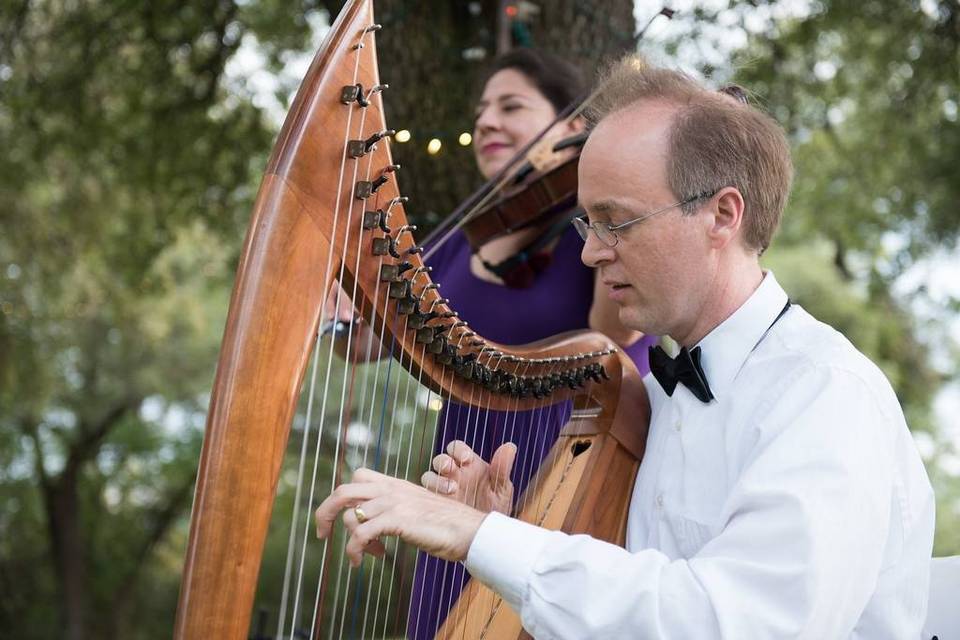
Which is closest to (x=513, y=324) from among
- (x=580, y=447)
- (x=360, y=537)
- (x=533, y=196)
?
(x=533, y=196)

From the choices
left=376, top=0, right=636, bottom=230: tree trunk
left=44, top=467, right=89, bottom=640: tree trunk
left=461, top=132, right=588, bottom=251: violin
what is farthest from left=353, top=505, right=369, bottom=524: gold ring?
left=44, top=467, right=89, bottom=640: tree trunk

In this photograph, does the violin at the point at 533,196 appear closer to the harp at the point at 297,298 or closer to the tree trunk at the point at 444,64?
the tree trunk at the point at 444,64

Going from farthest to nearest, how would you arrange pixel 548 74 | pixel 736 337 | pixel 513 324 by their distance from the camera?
pixel 548 74 < pixel 513 324 < pixel 736 337

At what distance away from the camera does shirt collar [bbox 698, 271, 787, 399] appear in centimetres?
198

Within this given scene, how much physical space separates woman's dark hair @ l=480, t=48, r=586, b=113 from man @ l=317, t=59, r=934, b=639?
0.91 m

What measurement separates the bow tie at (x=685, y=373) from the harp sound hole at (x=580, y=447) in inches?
10.6

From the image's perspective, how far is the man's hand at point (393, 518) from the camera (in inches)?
59.7

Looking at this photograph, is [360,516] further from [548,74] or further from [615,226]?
[548,74]

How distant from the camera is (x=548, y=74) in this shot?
321 cm

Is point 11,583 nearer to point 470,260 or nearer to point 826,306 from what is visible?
point 826,306

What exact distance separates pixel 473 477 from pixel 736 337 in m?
0.54

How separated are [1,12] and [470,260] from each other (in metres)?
4.41

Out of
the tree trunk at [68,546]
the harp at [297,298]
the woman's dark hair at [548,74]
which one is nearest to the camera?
the harp at [297,298]

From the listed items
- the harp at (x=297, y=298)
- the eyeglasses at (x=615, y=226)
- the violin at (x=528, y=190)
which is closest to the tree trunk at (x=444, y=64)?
the violin at (x=528, y=190)
